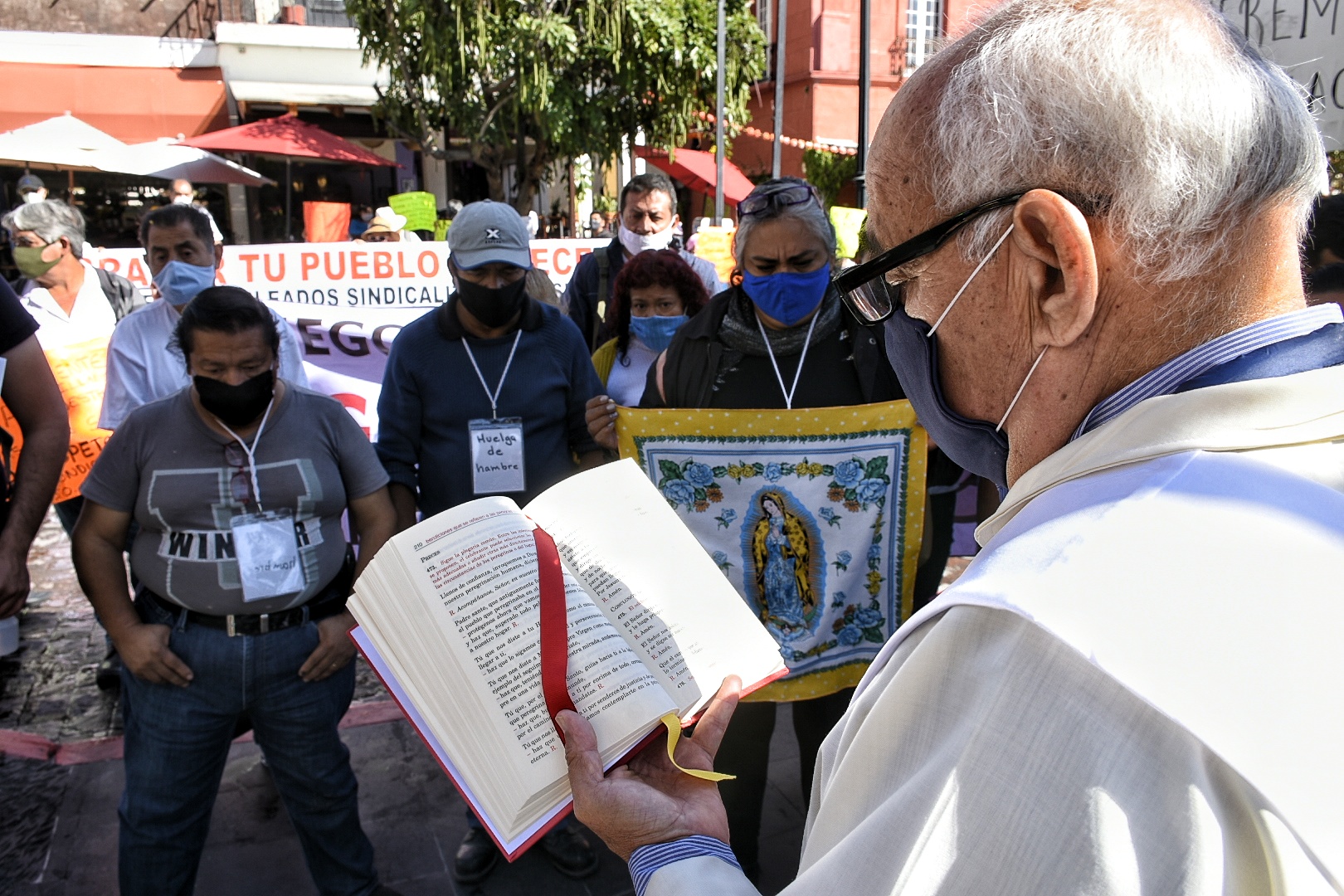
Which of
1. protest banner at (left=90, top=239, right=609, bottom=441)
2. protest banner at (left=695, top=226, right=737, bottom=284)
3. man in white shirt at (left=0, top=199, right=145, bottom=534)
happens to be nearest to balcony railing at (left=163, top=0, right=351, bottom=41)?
protest banner at (left=695, top=226, right=737, bottom=284)

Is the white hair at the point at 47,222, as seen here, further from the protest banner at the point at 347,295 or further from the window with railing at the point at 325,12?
the window with railing at the point at 325,12

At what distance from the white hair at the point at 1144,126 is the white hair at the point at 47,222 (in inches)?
193

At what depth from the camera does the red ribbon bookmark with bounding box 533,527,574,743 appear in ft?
4.16

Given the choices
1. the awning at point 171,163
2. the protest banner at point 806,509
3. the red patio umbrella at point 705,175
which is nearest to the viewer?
the protest banner at point 806,509

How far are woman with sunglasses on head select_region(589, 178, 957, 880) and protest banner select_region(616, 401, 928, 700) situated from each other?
8cm

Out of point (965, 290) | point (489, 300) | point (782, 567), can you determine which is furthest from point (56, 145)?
point (965, 290)

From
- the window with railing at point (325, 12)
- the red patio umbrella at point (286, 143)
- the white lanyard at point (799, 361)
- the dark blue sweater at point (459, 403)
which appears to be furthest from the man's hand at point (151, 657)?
the window with railing at point (325, 12)

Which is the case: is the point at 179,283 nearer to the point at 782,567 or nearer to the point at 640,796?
the point at 782,567

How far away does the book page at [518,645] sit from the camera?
126 cm

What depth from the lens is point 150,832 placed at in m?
2.48

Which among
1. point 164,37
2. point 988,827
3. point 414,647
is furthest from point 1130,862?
point 164,37

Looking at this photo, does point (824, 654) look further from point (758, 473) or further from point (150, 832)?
point (150, 832)

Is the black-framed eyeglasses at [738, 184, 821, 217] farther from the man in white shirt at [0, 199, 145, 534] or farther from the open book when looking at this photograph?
the man in white shirt at [0, 199, 145, 534]

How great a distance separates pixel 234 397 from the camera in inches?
98.7
